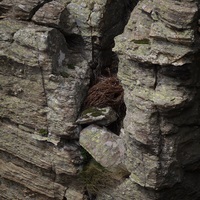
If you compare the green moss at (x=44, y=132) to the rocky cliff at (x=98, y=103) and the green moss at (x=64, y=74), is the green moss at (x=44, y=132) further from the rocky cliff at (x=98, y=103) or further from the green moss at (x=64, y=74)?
the green moss at (x=64, y=74)

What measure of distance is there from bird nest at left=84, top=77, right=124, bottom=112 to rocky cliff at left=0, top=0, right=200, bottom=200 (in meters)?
0.02

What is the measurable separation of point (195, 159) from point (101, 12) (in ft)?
10.6

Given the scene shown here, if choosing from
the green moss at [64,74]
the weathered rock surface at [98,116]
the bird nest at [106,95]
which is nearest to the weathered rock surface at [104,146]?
the weathered rock surface at [98,116]

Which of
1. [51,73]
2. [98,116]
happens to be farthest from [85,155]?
[51,73]

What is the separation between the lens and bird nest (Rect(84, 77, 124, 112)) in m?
10.6

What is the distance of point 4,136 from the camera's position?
1169cm

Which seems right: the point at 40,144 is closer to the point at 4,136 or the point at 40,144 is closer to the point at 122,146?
the point at 4,136

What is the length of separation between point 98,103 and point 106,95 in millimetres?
225

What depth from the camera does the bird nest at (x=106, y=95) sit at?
34.9ft

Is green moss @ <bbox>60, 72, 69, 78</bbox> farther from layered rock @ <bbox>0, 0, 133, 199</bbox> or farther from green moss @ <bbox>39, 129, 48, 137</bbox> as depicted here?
green moss @ <bbox>39, 129, 48, 137</bbox>

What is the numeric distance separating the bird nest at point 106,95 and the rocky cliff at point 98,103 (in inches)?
0.8

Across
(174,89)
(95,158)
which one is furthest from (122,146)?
(174,89)

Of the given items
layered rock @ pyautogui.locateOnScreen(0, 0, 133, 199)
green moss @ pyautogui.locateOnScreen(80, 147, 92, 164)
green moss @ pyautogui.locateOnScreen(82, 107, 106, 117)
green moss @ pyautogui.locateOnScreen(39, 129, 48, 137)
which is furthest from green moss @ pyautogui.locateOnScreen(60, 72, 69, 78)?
green moss @ pyautogui.locateOnScreen(80, 147, 92, 164)

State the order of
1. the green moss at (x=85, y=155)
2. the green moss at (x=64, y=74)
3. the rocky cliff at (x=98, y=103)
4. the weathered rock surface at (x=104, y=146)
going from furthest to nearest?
the green moss at (x=85, y=155), the green moss at (x=64, y=74), the weathered rock surface at (x=104, y=146), the rocky cliff at (x=98, y=103)
